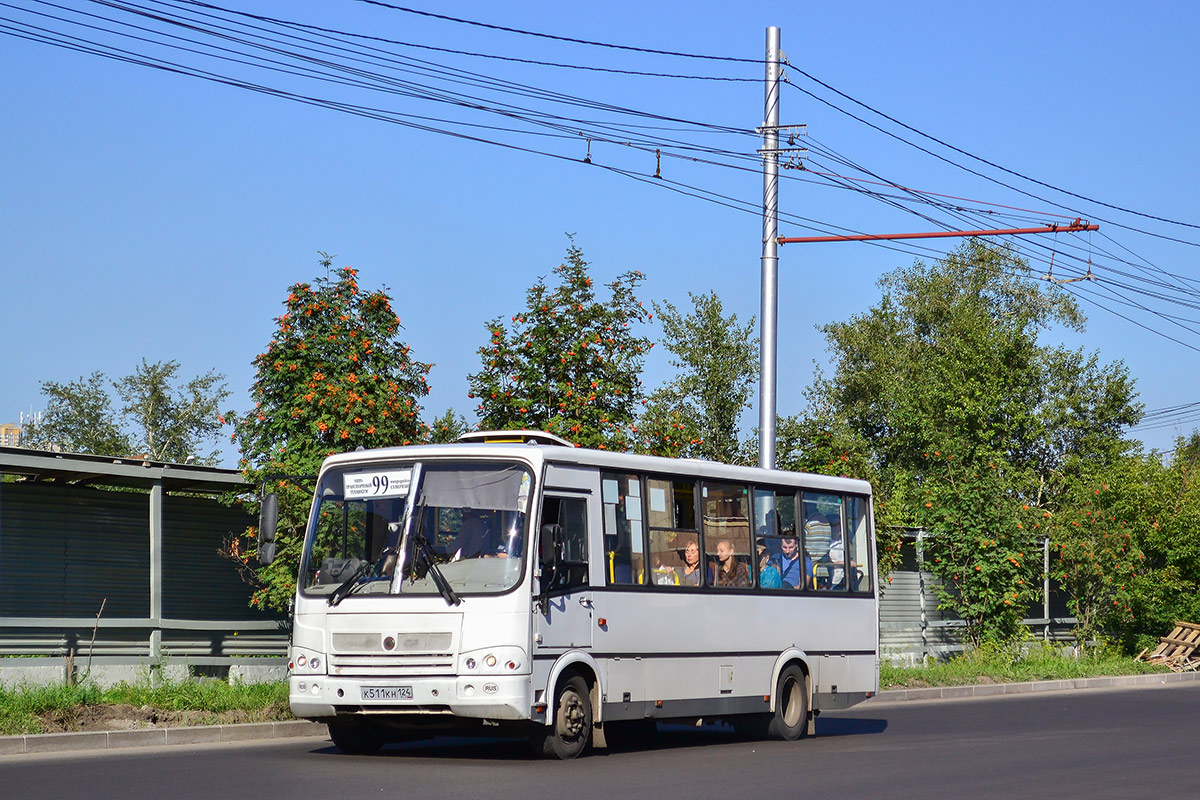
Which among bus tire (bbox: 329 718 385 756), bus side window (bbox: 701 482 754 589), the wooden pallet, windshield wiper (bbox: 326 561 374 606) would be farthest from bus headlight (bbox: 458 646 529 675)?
the wooden pallet

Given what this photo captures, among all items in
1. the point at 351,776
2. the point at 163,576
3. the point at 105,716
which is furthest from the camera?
the point at 163,576

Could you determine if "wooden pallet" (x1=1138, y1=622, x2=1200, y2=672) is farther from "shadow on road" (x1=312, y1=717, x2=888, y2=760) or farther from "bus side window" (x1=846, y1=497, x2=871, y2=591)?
"bus side window" (x1=846, y1=497, x2=871, y2=591)

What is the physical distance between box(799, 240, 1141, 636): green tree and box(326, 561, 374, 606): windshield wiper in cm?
2661

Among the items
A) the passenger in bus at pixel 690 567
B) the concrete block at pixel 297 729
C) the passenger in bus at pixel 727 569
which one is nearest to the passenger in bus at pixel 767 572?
the passenger in bus at pixel 727 569

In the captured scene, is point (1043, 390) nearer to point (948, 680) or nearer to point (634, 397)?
point (948, 680)

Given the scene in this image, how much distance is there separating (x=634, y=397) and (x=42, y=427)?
1728 inches

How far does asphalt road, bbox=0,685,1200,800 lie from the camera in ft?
38.1

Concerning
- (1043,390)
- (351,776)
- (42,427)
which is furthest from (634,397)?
(42,427)

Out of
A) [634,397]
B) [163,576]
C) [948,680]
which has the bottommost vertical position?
[948,680]

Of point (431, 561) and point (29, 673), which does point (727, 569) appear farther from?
point (29, 673)

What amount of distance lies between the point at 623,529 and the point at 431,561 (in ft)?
7.32

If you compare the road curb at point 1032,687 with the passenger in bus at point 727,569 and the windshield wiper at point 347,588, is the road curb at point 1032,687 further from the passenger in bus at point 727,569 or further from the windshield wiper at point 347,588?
the windshield wiper at point 347,588

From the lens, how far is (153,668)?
18.7 meters

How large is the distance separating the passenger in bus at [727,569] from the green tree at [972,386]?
2291 centimetres
